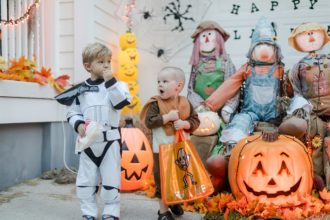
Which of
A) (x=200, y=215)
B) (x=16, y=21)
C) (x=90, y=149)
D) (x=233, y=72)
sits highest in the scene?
(x=16, y=21)

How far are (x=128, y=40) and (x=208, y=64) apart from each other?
4.90 feet

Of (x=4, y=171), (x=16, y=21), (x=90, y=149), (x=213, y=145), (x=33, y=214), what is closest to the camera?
(x=90, y=149)

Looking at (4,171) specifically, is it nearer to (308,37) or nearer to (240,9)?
(308,37)

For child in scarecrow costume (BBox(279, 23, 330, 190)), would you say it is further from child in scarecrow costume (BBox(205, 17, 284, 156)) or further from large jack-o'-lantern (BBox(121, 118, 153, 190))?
large jack-o'-lantern (BBox(121, 118, 153, 190))

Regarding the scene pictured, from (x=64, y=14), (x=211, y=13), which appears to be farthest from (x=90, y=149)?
(x=211, y=13)

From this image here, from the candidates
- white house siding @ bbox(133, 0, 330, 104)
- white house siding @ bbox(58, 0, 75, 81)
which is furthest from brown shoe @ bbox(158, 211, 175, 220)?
white house siding @ bbox(133, 0, 330, 104)

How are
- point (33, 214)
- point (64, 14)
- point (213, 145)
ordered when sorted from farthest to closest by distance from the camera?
point (64, 14) → point (213, 145) → point (33, 214)

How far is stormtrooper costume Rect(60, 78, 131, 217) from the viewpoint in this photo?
2889 mm

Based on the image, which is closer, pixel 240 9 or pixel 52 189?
pixel 52 189

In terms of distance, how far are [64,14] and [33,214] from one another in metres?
3.02

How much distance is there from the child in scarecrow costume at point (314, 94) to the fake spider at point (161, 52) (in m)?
2.33

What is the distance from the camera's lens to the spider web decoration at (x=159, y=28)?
243 inches

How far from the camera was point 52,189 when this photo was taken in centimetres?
410

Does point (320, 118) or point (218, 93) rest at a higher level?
point (218, 93)
